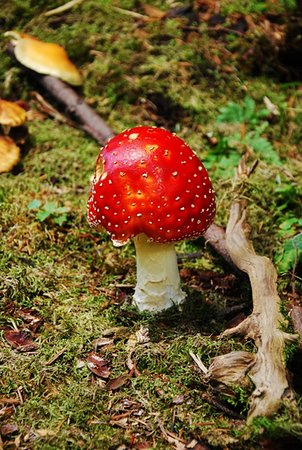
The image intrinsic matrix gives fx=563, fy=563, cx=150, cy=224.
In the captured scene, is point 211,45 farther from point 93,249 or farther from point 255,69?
point 93,249

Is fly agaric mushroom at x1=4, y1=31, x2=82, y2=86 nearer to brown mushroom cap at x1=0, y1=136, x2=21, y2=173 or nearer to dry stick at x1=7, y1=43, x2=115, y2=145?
dry stick at x1=7, y1=43, x2=115, y2=145

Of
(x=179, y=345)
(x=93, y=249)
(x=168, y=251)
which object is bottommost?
(x=93, y=249)

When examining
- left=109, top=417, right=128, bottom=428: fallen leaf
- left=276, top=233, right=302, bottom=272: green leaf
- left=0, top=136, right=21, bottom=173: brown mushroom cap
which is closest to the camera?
left=109, top=417, right=128, bottom=428: fallen leaf

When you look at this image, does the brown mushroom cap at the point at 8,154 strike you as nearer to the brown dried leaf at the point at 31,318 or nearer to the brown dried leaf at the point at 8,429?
the brown dried leaf at the point at 31,318

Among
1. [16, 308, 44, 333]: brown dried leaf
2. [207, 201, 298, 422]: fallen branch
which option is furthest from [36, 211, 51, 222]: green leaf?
[207, 201, 298, 422]: fallen branch

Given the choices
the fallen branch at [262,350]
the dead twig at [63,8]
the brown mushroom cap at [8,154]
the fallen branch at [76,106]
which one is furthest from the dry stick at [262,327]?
the dead twig at [63,8]

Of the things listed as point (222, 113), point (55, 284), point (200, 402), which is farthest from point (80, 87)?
point (200, 402)

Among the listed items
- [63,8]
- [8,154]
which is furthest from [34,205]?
[63,8]
